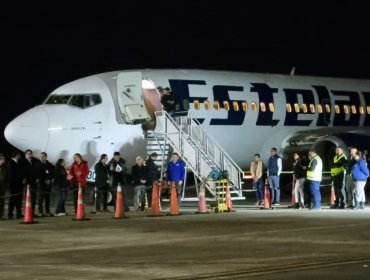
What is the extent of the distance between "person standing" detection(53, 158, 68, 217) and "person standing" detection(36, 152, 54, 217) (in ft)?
0.54

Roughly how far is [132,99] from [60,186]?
5.52 m

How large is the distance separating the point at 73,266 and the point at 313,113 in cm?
2185

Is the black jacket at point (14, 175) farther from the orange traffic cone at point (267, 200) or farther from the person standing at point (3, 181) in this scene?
the orange traffic cone at point (267, 200)

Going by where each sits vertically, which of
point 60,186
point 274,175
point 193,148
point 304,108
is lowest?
point 60,186

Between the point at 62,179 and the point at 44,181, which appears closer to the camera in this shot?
the point at 44,181

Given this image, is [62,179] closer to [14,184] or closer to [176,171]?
[14,184]

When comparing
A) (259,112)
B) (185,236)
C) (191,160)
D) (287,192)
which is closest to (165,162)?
(191,160)

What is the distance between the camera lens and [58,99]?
93.5ft

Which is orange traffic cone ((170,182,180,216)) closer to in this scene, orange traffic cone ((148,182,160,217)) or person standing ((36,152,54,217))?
orange traffic cone ((148,182,160,217))

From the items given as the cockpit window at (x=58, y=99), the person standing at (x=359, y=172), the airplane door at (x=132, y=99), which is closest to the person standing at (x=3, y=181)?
the airplane door at (x=132, y=99)

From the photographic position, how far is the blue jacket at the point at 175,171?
24781 millimetres

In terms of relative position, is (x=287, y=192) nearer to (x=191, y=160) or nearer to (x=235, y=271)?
(x=191, y=160)

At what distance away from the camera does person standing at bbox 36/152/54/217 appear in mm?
22734

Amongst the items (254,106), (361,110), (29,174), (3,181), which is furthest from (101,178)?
(361,110)
